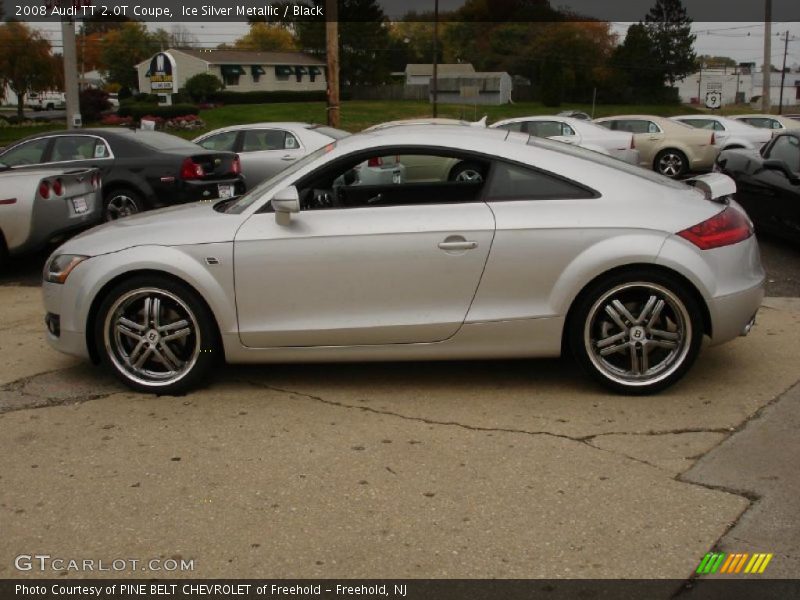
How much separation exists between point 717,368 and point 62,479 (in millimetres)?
3852

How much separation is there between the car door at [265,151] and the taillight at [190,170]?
2.57m

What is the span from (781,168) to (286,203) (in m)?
6.58

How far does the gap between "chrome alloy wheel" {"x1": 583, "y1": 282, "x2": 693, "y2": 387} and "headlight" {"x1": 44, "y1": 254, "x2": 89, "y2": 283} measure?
298 centimetres

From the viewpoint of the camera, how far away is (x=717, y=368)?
5.62 metres

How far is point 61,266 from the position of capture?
5.35 m

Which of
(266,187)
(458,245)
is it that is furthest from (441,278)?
(266,187)

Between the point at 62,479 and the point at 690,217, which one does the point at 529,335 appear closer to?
the point at 690,217

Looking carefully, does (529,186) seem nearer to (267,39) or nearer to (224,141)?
(224,141)

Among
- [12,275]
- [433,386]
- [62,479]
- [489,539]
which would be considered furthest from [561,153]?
[12,275]

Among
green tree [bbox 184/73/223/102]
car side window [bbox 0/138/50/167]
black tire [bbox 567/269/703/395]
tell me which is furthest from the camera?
green tree [bbox 184/73/223/102]

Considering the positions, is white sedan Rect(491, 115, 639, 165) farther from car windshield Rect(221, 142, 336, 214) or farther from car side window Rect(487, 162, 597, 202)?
car side window Rect(487, 162, 597, 202)

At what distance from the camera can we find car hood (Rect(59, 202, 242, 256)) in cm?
515

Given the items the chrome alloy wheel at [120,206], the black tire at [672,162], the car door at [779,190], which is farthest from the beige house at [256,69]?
the car door at [779,190]

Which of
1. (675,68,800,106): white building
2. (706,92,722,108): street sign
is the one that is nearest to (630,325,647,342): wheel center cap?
(706,92,722,108): street sign
